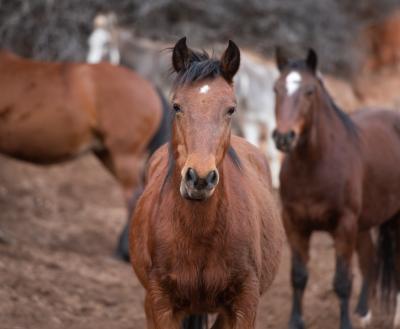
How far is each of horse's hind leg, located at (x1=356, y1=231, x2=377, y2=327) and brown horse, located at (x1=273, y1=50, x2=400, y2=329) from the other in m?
0.68

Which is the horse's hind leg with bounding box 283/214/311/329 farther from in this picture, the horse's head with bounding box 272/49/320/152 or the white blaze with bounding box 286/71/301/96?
the white blaze with bounding box 286/71/301/96

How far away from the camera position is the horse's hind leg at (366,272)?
6848 millimetres

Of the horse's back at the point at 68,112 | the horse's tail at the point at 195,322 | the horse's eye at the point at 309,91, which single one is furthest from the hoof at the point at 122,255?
the horse's tail at the point at 195,322

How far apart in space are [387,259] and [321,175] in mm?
1506

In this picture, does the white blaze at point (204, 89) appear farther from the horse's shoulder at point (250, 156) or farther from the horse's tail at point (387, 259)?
the horse's tail at point (387, 259)

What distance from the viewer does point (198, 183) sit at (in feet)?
10.7

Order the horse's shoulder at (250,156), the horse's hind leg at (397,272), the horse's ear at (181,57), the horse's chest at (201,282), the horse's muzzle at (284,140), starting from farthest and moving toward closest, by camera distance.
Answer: the horse's hind leg at (397,272), the horse's muzzle at (284,140), the horse's shoulder at (250,156), the horse's ear at (181,57), the horse's chest at (201,282)

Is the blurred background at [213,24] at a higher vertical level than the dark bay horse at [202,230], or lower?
higher

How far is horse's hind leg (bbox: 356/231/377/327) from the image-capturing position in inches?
270

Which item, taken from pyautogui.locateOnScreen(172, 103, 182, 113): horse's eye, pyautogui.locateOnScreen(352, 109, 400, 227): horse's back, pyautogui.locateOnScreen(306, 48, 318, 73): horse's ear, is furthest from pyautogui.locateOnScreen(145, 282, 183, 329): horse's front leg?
pyautogui.locateOnScreen(306, 48, 318, 73): horse's ear

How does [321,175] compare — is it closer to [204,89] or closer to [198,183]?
[204,89]

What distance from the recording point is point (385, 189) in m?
6.50

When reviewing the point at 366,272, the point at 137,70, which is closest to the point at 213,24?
the point at 137,70

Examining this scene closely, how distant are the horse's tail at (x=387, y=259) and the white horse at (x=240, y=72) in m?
5.28
